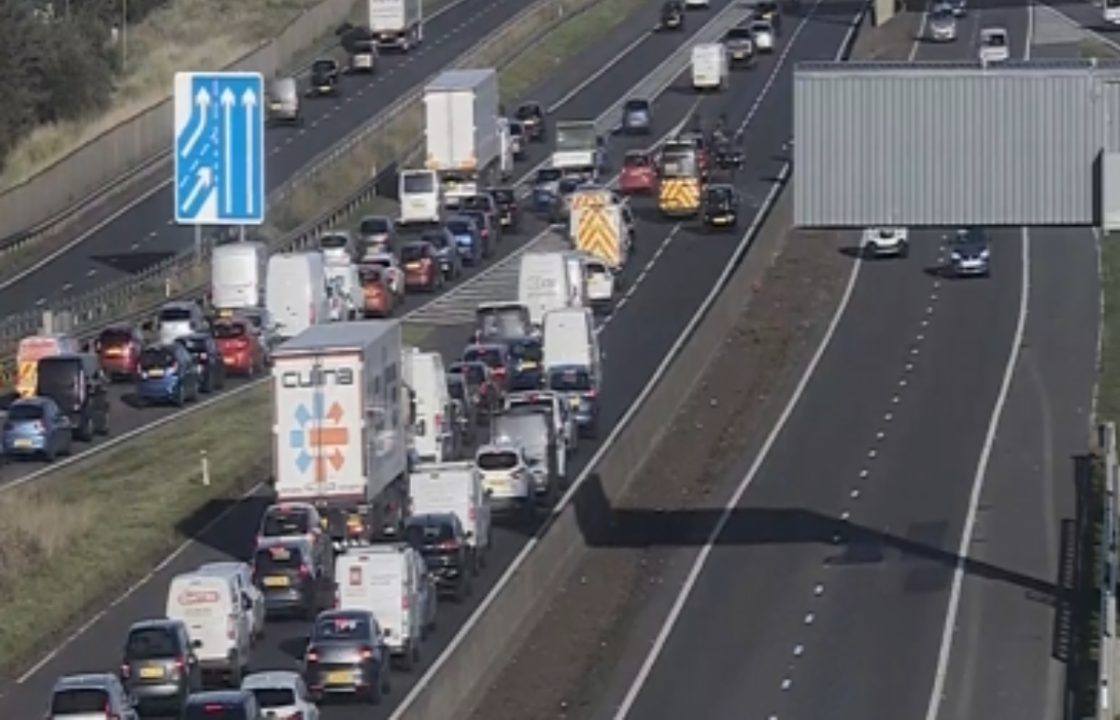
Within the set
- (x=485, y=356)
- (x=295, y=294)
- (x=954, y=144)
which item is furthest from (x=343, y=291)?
Result: (x=954, y=144)

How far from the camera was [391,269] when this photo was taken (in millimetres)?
90625

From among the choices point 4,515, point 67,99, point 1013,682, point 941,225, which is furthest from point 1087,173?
point 67,99

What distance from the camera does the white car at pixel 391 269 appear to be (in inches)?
3548

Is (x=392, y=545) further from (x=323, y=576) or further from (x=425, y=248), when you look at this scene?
(x=425, y=248)

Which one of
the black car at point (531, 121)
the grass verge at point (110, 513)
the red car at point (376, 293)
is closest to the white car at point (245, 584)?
the grass verge at point (110, 513)

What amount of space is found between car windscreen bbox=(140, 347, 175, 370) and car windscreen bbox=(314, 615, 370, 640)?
23.8 metres

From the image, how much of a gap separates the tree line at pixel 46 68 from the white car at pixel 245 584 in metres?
60.1

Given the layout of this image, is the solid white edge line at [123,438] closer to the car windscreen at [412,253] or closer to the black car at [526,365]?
the black car at [526,365]

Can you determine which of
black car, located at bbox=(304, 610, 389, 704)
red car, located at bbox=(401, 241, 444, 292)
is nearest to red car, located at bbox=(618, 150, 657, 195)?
red car, located at bbox=(401, 241, 444, 292)

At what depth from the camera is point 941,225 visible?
5194 centimetres

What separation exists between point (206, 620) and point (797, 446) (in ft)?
82.7

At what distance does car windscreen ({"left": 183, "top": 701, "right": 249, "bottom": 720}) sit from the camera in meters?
47.2

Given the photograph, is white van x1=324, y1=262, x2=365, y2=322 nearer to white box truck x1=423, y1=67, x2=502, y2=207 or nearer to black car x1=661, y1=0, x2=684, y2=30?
white box truck x1=423, y1=67, x2=502, y2=207

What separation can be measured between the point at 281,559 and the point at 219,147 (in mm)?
25130
